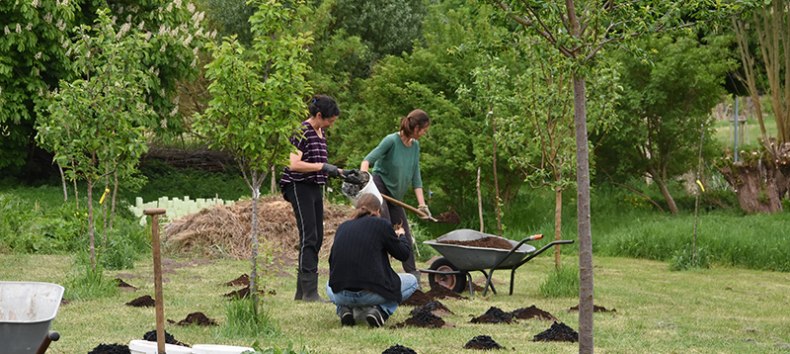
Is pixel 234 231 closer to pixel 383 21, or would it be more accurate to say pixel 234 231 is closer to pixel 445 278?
pixel 445 278

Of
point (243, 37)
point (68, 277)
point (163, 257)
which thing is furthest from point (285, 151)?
point (243, 37)

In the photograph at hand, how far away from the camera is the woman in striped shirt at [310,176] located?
9281 mm

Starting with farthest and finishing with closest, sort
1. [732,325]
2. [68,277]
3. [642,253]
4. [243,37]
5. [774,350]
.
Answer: [243,37] → [642,253] → [68,277] → [732,325] → [774,350]

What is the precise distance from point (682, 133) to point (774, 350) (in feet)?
39.8

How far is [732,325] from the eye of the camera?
365 inches

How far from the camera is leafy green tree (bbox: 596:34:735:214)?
19172mm

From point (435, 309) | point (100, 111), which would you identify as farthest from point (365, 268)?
point (100, 111)

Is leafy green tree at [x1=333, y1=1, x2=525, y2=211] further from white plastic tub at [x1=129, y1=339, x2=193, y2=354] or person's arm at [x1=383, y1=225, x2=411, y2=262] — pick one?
white plastic tub at [x1=129, y1=339, x2=193, y2=354]

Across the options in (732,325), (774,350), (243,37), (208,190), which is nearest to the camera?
(774,350)

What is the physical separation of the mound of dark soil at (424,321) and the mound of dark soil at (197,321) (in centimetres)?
132

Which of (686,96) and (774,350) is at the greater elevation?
(686,96)

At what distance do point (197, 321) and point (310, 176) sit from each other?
1.63m

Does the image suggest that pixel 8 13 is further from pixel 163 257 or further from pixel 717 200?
pixel 717 200

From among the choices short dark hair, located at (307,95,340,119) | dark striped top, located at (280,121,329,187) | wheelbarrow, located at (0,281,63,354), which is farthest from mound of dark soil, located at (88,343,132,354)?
short dark hair, located at (307,95,340,119)
